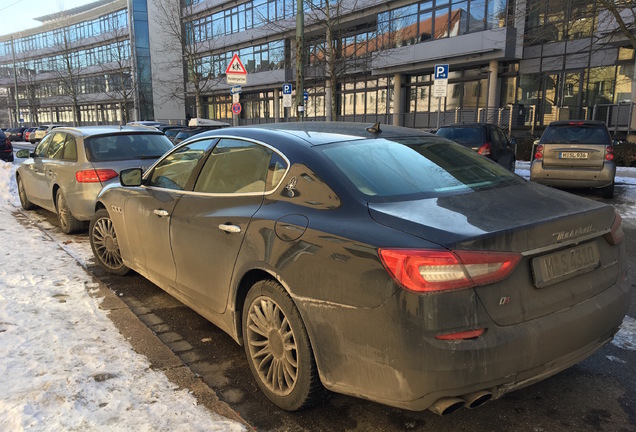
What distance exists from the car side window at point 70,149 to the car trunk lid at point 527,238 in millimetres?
6004

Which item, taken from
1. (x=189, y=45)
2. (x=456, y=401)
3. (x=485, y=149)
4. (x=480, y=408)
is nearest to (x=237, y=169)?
(x=456, y=401)

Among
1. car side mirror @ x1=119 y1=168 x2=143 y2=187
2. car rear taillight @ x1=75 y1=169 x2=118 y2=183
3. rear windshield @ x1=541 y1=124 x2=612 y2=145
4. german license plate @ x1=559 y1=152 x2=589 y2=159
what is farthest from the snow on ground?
rear windshield @ x1=541 y1=124 x2=612 y2=145

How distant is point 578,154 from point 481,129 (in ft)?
7.43

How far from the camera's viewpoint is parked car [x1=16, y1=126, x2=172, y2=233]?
6.62 m

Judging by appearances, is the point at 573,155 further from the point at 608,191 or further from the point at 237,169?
the point at 237,169

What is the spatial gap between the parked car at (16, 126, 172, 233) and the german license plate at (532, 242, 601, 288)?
586 cm

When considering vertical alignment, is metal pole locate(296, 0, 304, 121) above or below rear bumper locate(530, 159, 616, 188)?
above

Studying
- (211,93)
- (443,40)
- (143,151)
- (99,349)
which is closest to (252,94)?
(211,93)

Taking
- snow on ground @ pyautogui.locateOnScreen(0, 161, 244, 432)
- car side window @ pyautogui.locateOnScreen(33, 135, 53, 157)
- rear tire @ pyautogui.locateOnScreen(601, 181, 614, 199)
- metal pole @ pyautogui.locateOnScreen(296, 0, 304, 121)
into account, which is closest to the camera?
snow on ground @ pyautogui.locateOnScreen(0, 161, 244, 432)

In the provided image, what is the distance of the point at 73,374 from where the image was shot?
2938mm

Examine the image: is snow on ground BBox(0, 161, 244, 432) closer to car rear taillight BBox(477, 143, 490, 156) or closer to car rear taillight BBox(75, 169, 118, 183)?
car rear taillight BBox(75, 169, 118, 183)

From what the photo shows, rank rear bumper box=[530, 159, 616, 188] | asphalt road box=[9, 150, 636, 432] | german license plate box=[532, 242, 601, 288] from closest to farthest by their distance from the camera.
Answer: german license plate box=[532, 242, 601, 288], asphalt road box=[9, 150, 636, 432], rear bumper box=[530, 159, 616, 188]

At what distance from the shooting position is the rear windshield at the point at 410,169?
267cm

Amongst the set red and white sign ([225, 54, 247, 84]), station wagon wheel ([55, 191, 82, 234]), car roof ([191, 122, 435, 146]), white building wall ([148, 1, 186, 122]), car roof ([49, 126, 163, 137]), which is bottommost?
station wagon wheel ([55, 191, 82, 234])
